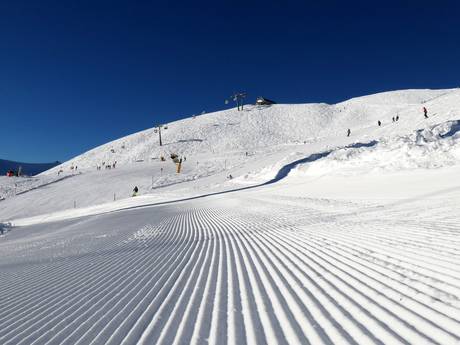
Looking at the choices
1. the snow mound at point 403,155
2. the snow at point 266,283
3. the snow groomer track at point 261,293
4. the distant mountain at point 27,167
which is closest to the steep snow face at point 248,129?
the snow mound at point 403,155

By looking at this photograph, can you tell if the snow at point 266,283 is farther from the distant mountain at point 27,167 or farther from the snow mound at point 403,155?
the distant mountain at point 27,167

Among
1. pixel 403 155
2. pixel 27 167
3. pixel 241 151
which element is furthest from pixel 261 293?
pixel 27 167

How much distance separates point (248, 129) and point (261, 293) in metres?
74.3

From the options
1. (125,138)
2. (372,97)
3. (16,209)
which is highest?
(372,97)

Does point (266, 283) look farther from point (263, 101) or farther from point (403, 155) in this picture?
point (263, 101)

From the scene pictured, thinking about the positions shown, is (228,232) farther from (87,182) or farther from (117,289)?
(87,182)

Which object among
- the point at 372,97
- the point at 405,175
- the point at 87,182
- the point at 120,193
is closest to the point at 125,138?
the point at 87,182

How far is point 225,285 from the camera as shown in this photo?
488cm

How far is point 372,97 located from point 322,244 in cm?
10021

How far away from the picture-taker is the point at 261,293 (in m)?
4.37

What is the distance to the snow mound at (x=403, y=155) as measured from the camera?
20812 millimetres

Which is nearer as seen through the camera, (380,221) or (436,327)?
(436,327)

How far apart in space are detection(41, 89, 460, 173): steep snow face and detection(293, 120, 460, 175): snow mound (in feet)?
109

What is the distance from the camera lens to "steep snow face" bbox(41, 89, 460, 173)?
222 feet
